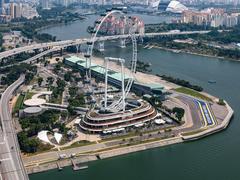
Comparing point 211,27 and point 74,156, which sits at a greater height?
point 211,27

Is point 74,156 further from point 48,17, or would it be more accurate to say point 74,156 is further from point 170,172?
point 48,17

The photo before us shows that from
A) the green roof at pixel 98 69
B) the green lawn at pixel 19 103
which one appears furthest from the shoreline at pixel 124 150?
the green roof at pixel 98 69

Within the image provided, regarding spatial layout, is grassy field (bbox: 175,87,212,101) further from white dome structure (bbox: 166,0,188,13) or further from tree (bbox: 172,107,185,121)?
white dome structure (bbox: 166,0,188,13)

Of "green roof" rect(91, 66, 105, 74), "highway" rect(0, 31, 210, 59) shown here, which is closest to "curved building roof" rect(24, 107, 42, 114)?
"green roof" rect(91, 66, 105, 74)

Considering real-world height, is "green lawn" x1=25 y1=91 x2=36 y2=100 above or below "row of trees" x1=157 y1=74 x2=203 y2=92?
below

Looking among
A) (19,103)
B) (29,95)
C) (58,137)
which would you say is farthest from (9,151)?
(29,95)

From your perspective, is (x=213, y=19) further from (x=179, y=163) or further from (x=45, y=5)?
(x=179, y=163)

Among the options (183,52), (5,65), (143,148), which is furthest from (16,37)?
(143,148)

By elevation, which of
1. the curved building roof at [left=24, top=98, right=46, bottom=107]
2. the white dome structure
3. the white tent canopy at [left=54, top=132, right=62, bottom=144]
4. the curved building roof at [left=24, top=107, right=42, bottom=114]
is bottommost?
the white tent canopy at [left=54, top=132, right=62, bottom=144]
